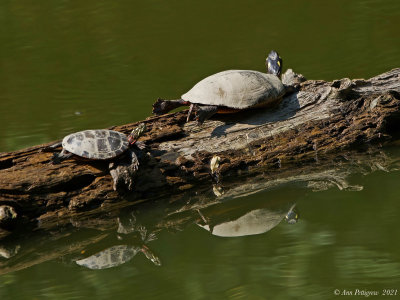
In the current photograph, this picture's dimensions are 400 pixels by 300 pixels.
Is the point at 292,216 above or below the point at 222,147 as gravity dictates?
below

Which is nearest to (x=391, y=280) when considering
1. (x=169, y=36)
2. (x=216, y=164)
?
(x=216, y=164)

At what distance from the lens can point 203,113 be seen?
154 inches

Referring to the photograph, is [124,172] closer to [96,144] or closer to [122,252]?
[96,144]

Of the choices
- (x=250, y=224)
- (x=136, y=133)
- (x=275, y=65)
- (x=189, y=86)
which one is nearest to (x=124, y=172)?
(x=136, y=133)

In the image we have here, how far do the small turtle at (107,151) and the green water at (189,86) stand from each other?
0.43m

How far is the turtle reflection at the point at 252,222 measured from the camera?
3.33 metres

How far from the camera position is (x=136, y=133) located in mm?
3719

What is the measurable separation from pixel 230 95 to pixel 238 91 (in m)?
0.06

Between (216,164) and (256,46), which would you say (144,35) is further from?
(216,164)

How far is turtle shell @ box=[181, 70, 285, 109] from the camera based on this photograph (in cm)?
396

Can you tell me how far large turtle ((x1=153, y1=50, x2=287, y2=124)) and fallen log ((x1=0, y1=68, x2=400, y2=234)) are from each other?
101 mm

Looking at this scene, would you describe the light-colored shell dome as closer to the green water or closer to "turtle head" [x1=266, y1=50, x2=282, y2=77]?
the green water

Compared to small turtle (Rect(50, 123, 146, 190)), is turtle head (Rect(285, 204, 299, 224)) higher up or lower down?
lower down

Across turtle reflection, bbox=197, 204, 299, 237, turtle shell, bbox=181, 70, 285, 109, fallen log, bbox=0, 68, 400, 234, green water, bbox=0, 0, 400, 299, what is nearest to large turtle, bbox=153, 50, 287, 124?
turtle shell, bbox=181, 70, 285, 109
